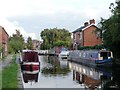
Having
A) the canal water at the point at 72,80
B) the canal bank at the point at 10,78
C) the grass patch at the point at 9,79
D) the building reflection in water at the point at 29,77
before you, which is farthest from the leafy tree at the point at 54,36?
the grass patch at the point at 9,79

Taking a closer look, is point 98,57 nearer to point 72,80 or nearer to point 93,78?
point 93,78

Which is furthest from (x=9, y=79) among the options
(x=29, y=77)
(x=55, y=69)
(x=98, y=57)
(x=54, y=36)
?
(x=54, y=36)

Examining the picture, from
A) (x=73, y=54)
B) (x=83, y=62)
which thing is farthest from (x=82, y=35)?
(x=83, y=62)

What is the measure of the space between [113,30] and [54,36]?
90548mm

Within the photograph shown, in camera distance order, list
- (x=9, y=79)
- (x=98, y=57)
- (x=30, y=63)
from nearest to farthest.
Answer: (x=9, y=79) < (x=30, y=63) < (x=98, y=57)

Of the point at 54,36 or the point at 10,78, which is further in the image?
the point at 54,36

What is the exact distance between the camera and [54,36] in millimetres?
130125

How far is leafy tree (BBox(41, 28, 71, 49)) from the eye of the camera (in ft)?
418

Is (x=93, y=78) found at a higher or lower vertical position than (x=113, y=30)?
lower

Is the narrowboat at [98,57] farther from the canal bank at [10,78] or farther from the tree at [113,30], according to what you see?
the canal bank at [10,78]

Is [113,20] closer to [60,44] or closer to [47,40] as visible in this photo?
[60,44]

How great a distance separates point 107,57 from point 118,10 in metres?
9.42

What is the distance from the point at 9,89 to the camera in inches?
738

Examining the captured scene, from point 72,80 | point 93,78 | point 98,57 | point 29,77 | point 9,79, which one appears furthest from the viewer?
point 98,57
